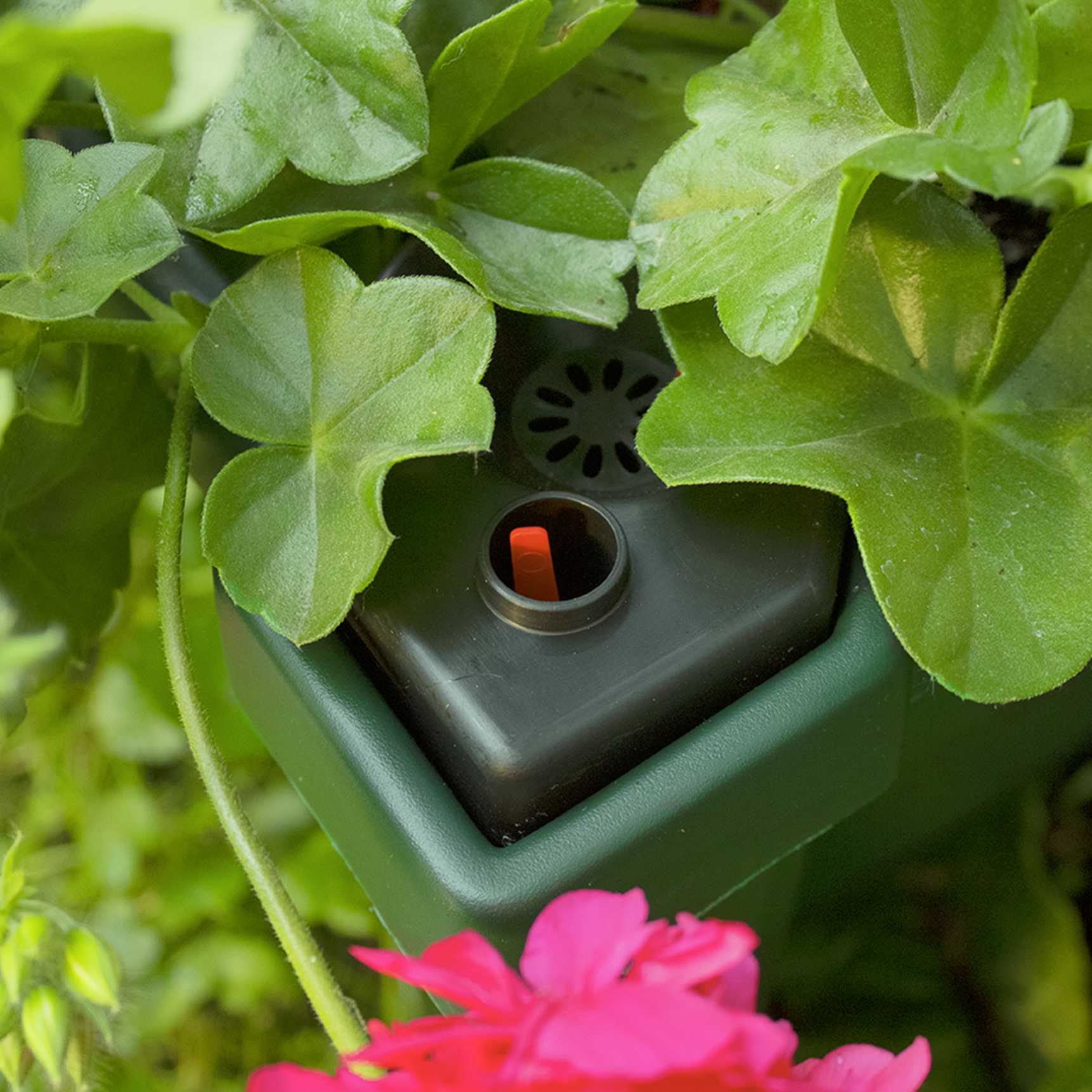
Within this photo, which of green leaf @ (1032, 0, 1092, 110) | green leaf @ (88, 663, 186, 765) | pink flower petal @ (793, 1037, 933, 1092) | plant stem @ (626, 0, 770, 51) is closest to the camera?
pink flower petal @ (793, 1037, 933, 1092)


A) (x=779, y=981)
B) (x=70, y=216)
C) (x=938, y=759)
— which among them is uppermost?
(x=70, y=216)

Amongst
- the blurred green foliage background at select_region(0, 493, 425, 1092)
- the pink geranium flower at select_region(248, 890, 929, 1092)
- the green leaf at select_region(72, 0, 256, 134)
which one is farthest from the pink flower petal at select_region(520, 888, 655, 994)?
the blurred green foliage background at select_region(0, 493, 425, 1092)

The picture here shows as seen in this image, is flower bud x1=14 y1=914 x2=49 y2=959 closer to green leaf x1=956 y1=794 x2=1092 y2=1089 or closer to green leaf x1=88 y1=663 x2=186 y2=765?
green leaf x1=88 y1=663 x2=186 y2=765

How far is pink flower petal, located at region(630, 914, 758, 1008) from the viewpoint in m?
0.28

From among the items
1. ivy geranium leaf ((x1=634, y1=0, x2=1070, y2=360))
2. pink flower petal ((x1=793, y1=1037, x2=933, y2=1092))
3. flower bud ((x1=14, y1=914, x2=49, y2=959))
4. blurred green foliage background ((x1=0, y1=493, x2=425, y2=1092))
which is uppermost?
ivy geranium leaf ((x1=634, y1=0, x2=1070, y2=360))

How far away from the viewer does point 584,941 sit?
1.06ft

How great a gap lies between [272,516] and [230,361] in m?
0.07

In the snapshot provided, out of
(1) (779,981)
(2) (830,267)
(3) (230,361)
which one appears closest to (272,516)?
(3) (230,361)

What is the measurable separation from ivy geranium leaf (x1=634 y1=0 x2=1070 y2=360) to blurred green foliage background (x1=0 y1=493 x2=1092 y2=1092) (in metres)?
0.42

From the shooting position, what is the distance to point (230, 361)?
0.50 m

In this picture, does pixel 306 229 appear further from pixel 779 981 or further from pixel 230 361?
pixel 779 981

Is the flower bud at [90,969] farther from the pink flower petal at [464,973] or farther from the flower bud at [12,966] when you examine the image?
the pink flower petal at [464,973]

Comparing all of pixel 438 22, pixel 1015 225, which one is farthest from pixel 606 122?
pixel 1015 225

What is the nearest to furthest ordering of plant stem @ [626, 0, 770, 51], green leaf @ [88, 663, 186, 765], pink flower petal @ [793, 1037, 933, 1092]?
pink flower petal @ [793, 1037, 933, 1092] → plant stem @ [626, 0, 770, 51] → green leaf @ [88, 663, 186, 765]
